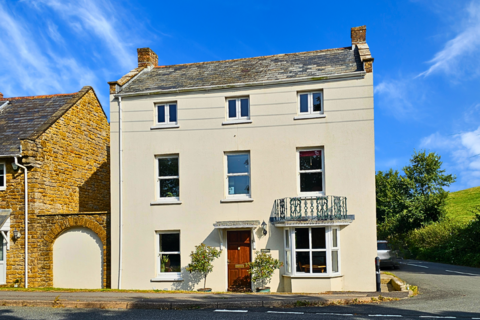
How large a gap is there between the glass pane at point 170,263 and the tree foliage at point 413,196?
88.5ft

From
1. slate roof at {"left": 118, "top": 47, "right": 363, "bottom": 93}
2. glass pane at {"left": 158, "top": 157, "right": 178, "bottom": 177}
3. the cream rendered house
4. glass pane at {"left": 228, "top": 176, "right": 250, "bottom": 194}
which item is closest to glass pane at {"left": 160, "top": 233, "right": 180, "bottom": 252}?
the cream rendered house

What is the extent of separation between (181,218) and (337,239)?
19.3ft

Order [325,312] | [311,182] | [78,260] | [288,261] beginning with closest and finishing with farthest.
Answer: [325,312] → [288,261] → [311,182] → [78,260]

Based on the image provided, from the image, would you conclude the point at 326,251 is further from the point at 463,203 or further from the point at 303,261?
the point at 463,203

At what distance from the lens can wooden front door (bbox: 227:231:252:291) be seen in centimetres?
1656

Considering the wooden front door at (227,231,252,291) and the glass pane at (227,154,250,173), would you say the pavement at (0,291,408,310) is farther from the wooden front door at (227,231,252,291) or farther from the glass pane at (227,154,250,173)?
the glass pane at (227,154,250,173)

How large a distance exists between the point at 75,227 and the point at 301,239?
9077 mm

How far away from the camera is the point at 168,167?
17766mm

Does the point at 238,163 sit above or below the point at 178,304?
above

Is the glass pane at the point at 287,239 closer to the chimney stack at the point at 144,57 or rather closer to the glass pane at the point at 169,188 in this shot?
the glass pane at the point at 169,188

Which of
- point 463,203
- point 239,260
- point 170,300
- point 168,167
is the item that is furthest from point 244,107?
point 463,203

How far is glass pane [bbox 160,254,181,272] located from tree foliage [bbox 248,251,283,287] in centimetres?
298

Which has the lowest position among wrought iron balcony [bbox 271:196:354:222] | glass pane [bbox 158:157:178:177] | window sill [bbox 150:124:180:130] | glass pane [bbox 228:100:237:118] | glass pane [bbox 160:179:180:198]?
wrought iron balcony [bbox 271:196:354:222]

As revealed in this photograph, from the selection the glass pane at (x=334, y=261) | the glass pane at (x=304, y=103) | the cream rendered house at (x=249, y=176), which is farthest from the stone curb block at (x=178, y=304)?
the glass pane at (x=304, y=103)
